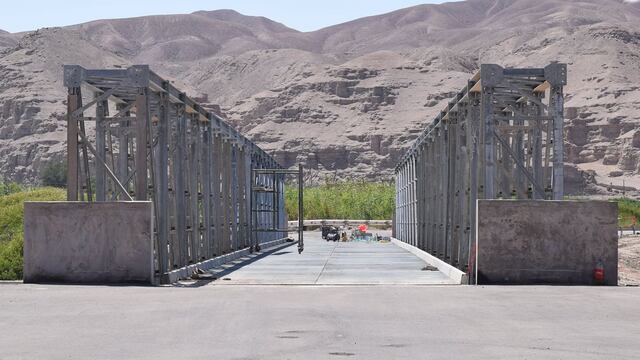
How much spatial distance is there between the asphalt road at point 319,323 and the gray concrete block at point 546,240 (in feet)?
2.77

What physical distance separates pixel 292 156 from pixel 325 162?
220 inches

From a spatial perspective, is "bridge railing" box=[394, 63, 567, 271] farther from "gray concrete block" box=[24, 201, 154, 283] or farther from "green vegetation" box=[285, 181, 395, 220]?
"green vegetation" box=[285, 181, 395, 220]

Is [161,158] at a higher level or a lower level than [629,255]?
higher

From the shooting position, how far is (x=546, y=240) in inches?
695

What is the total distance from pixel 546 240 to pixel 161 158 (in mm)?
7095

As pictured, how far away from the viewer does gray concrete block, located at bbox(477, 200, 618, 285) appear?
1761 cm

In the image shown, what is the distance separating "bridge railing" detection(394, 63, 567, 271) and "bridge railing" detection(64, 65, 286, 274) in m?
5.60

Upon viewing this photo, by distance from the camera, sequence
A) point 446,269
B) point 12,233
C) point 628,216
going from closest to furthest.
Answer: point 446,269 < point 12,233 < point 628,216

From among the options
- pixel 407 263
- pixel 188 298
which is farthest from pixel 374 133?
pixel 188 298

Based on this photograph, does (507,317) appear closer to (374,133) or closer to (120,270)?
(120,270)

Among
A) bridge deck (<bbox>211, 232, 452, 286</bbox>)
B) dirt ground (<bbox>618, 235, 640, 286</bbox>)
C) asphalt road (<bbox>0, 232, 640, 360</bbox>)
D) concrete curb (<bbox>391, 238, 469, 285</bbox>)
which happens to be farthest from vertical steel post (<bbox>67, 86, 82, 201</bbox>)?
dirt ground (<bbox>618, 235, 640, 286</bbox>)

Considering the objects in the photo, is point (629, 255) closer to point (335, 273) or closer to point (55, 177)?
point (335, 273)

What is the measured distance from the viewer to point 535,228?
1766 cm

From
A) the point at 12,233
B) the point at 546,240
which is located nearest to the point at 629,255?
the point at 12,233
